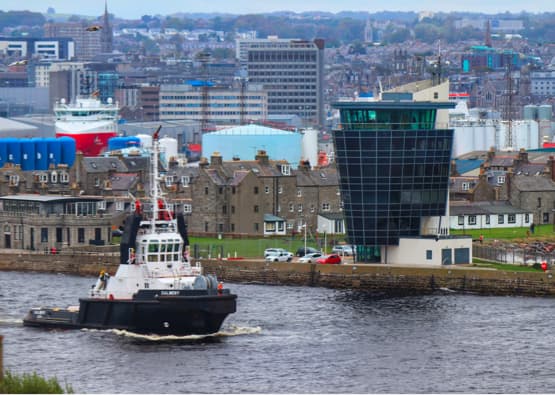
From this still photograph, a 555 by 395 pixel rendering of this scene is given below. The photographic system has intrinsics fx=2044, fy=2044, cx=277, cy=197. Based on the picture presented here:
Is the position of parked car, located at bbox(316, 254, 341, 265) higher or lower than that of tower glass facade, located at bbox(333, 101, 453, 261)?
lower

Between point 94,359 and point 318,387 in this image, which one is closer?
point 318,387

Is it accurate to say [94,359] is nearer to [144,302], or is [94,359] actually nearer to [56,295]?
[144,302]

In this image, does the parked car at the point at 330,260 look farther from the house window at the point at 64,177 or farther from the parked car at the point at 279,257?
the house window at the point at 64,177

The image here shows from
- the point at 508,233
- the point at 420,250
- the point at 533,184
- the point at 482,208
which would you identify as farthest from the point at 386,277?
the point at 533,184

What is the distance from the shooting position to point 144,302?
89125 millimetres

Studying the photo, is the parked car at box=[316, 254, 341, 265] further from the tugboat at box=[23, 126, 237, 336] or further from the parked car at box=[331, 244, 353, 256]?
the tugboat at box=[23, 126, 237, 336]

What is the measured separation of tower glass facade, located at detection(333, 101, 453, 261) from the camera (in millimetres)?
114938

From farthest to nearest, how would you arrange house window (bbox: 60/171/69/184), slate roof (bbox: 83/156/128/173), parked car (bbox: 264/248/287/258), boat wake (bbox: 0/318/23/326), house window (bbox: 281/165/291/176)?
slate roof (bbox: 83/156/128/173)
house window (bbox: 60/171/69/184)
house window (bbox: 281/165/291/176)
parked car (bbox: 264/248/287/258)
boat wake (bbox: 0/318/23/326)

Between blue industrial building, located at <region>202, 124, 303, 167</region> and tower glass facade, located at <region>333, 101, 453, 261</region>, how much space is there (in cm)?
7006

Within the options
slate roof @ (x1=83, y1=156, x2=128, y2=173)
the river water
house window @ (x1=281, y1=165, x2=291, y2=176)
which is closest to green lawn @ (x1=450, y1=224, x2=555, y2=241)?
house window @ (x1=281, y1=165, x2=291, y2=176)

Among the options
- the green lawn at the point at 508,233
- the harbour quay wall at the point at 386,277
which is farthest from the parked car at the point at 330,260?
the green lawn at the point at 508,233

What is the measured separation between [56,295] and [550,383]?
36730mm

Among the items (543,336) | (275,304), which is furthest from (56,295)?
(543,336)

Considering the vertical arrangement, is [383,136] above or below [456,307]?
above
